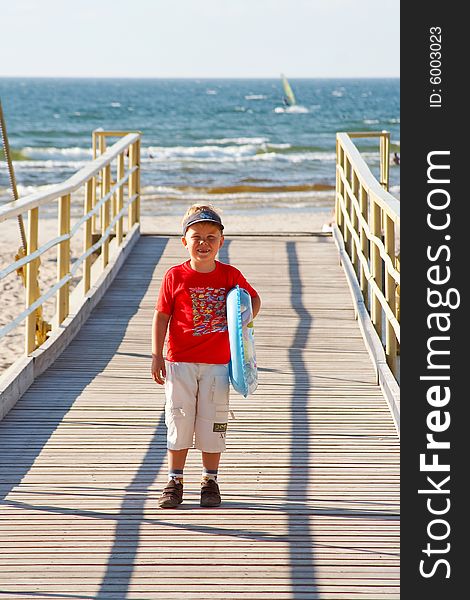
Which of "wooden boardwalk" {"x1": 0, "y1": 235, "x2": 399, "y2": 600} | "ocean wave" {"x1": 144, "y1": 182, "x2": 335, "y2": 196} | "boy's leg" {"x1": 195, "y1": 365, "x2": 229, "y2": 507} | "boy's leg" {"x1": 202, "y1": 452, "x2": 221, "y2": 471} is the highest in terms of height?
"ocean wave" {"x1": 144, "y1": 182, "x2": 335, "y2": 196}

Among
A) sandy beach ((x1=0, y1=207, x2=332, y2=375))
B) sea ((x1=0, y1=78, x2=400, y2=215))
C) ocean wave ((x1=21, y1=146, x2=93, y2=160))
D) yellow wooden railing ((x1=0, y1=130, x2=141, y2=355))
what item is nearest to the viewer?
yellow wooden railing ((x1=0, y1=130, x2=141, y2=355))

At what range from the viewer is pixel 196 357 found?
4281 mm

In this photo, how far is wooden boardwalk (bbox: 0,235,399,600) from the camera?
3625 mm

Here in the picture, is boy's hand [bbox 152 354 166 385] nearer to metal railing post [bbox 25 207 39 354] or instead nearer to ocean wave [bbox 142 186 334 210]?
metal railing post [bbox 25 207 39 354]

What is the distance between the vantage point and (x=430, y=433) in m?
3.50

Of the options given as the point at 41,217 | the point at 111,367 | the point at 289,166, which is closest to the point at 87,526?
the point at 111,367

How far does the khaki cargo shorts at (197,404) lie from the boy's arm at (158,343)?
5cm

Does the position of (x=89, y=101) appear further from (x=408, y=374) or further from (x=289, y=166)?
(x=408, y=374)

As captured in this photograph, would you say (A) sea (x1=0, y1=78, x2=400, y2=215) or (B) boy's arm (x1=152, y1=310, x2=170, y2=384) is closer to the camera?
(B) boy's arm (x1=152, y1=310, x2=170, y2=384)

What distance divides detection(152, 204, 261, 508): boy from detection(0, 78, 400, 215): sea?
19.5 m

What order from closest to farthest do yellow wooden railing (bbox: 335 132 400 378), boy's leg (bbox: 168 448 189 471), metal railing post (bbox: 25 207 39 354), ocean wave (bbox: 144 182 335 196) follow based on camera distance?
boy's leg (bbox: 168 448 189 471) < yellow wooden railing (bbox: 335 132 400 378) < metal railing post (bbox: 25 207 39 354) < ocean wave (bbox: 144 182 335 196)

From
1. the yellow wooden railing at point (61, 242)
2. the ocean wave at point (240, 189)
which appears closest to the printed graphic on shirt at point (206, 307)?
the yellow wooden railing at point (61, 242)

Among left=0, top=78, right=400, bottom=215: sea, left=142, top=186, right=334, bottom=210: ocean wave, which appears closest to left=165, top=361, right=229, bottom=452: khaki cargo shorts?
left=0, top=78, right=400, bottom=215: sea

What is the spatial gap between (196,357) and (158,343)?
0.51 ft
